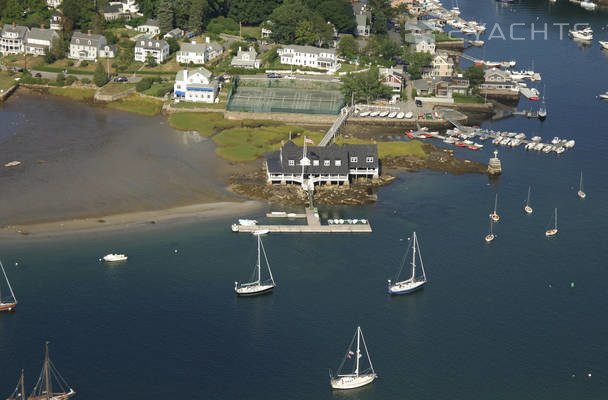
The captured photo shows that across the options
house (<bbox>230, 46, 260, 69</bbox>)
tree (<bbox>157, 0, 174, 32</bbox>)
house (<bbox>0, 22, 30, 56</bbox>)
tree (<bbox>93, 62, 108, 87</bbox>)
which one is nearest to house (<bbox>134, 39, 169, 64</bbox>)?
tree (<bbox>157, 0, 174, 32</bbox>)

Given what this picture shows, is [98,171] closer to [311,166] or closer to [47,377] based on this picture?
[311,166]

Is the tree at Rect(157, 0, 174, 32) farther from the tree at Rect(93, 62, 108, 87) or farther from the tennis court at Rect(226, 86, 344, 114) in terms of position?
the tennis court at Rect(226, 86, 344, 114)

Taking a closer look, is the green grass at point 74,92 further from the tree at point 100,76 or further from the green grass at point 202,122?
the green grass at point 202,122

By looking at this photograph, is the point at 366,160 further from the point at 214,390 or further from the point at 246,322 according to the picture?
the point at 214,390

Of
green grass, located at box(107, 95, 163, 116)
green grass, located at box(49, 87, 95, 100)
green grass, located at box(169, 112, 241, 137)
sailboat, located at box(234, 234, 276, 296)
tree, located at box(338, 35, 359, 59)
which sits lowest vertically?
sailboat, located at box(234, 234, 276, 296)

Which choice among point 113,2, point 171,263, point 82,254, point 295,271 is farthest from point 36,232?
point 113,2

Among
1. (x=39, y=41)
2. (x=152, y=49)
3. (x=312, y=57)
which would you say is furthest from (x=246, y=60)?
(x=39, y=41)
